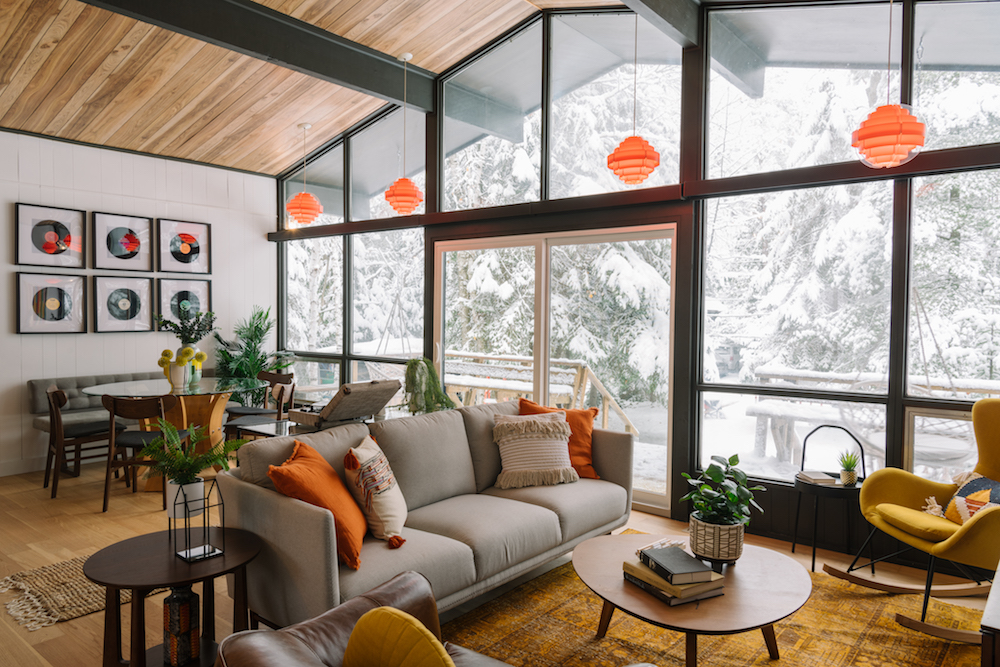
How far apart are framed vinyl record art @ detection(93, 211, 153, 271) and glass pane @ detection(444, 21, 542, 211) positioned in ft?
10.3

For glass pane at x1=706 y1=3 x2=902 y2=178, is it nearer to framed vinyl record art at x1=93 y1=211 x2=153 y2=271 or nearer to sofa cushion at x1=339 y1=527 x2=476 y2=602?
sofa cushion at x1=339 y1=527 x2=476 y2=602

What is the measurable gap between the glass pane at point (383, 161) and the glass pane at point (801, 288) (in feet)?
9.81

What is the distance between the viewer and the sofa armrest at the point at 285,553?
2291 millimetres

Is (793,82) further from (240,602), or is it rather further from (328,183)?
(328,183)

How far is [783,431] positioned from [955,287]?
51.5 inches

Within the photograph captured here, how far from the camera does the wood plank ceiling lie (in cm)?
440

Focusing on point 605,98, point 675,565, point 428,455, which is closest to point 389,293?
point 605,98

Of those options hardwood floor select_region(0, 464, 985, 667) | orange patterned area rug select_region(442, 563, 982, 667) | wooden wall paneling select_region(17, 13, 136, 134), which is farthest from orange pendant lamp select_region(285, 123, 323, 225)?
orange patterned area rug select_region(442, 563, 982, 667)

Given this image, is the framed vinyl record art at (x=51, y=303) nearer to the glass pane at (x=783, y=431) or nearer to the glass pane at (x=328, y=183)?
the glass pane at (x=328, y=183)

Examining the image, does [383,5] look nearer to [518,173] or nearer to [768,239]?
[518,173]

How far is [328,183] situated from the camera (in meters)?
6.95

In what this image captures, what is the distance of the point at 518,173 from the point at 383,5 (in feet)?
5.38

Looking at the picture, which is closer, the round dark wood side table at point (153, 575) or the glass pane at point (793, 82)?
the round dark wood side table at point (153, 575)

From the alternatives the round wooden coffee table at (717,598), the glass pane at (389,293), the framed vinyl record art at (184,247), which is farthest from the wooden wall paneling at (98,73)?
the round wooden coffee table at (717,598)
